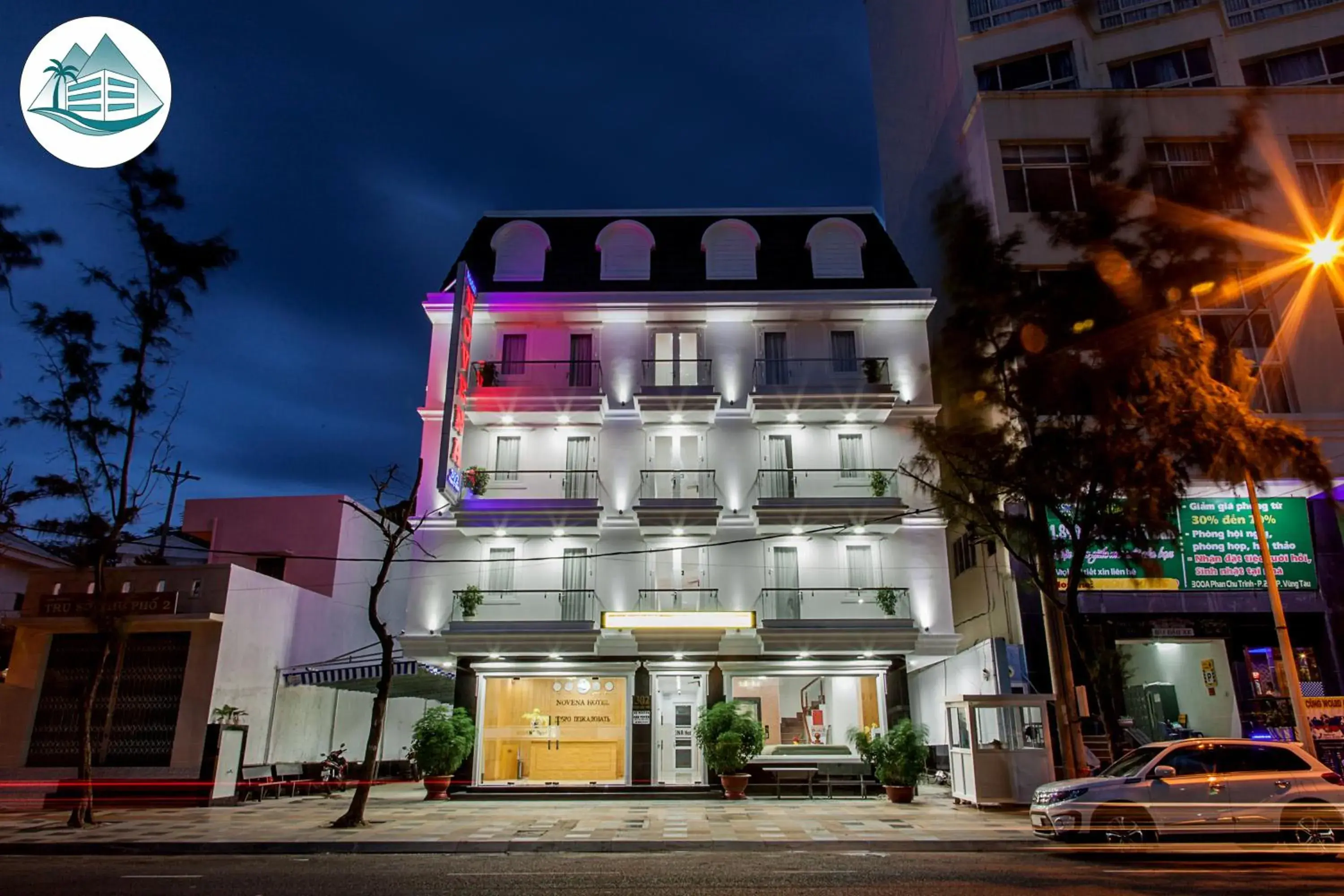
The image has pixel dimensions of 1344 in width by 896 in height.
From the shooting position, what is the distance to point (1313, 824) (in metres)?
11.6

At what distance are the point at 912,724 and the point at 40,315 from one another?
799 inches

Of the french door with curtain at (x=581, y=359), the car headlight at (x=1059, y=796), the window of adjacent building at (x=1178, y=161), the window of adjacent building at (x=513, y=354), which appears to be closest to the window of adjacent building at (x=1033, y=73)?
the window of adjacent building at (x=1178, y=161)

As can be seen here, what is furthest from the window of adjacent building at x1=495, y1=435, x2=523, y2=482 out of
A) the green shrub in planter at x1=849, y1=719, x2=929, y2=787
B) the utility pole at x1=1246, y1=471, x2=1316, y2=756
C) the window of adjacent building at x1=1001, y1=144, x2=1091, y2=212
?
the utility pole at x1=1246, y1=471, x2=1316, y2=756

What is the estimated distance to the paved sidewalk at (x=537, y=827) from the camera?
500 inches

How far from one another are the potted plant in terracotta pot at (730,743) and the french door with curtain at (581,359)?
31.9 feet

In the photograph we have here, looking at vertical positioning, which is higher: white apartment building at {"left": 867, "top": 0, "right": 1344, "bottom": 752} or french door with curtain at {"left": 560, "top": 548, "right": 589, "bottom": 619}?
white apartment building at {"left": 867, "top": 0, "right": 1344, "bottom": 752}

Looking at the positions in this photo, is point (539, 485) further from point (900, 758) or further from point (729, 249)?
point (900, 758)

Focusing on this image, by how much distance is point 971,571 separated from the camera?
2477 centimetres

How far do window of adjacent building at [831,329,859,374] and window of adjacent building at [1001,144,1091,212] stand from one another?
5718mm

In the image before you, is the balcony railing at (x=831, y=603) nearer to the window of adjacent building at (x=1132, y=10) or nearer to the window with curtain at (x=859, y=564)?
the window with curtain at (x=859, y=564)

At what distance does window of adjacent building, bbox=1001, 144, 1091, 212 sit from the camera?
79.8 feet

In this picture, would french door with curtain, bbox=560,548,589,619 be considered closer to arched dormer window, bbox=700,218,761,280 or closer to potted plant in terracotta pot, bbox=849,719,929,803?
potted plant in terracotta pot, bbox=849,719,929,803

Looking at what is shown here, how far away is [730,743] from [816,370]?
34.9 ft

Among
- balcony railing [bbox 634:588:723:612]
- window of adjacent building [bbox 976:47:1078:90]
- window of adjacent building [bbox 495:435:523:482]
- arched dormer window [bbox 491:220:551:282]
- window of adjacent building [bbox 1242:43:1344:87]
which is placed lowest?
balcony railing [bbox 634:588:723:612]
